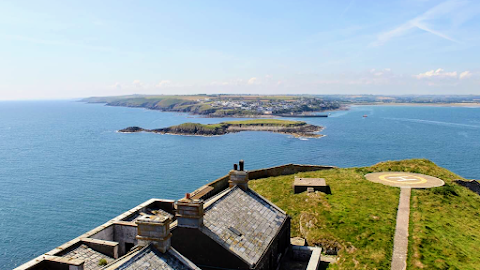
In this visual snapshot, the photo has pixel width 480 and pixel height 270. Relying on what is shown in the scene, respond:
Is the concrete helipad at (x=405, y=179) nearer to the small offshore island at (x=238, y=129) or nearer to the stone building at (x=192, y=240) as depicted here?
the stone building at (x=192, y=240)

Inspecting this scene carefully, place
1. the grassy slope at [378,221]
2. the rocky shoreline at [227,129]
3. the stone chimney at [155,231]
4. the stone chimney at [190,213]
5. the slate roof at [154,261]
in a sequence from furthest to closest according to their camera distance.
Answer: the rocky shoreline at [227,129], the grassy slope at [378,221], the stone chimney at [190,213], the stone chimney at [155,231], the slate roof at [154,261]

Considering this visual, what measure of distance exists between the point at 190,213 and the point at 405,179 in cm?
2877

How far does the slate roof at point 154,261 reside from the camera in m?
11.6

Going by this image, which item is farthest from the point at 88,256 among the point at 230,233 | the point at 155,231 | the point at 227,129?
the point at 227,129

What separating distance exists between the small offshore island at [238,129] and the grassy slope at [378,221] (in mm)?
109040

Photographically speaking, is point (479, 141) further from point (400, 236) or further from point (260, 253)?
point (260, 253)

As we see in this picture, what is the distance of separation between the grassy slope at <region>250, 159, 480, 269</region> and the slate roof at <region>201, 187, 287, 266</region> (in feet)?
17.7

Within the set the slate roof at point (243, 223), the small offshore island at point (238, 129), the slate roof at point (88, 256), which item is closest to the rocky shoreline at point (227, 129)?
the small offshore island at point (238, 129)

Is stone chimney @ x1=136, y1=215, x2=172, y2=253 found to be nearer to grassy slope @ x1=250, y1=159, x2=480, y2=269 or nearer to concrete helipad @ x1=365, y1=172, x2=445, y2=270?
grassy slope @ x1=250, y1=159, x2=480, y2=269

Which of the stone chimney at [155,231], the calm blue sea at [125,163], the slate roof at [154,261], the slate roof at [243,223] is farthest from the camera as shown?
the calm blue sea at [125,163]

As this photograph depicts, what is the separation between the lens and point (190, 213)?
14602 mm

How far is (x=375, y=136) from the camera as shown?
467 ft

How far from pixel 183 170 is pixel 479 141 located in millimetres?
108777

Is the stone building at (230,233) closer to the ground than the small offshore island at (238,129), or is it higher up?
higher up
